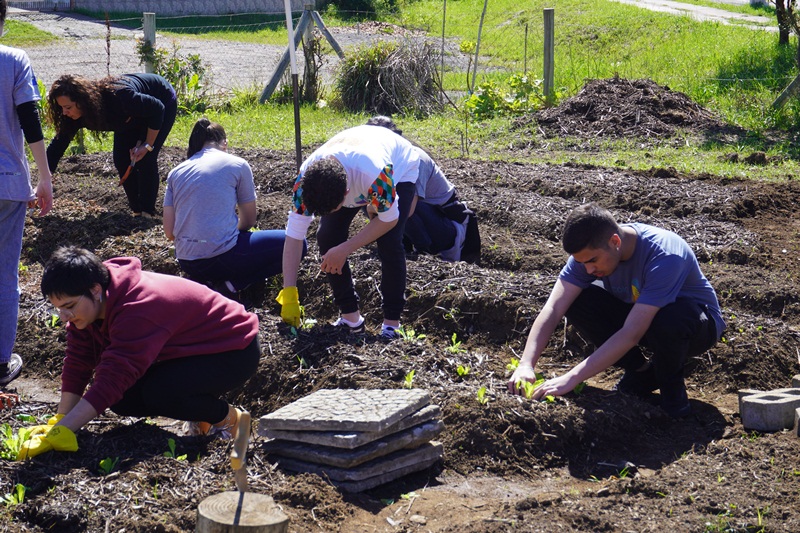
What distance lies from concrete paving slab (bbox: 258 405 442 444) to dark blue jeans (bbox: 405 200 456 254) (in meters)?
2.77

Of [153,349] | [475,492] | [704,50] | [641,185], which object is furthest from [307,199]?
[704,50]

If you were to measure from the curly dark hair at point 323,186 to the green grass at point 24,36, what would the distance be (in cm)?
1724

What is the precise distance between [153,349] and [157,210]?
453 cm

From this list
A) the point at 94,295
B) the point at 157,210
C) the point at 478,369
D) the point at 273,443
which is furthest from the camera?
the point at 157,210

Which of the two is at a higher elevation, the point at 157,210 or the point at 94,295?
the point at 94,295

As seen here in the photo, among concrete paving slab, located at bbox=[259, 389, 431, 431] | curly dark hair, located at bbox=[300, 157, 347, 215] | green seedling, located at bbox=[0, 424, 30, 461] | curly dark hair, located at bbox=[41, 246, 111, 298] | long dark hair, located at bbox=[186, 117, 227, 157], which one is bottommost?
green seedling, located at bbox=[0, 424, 30, 461]

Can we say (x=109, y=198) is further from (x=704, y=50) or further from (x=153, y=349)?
(x=704, y=50)

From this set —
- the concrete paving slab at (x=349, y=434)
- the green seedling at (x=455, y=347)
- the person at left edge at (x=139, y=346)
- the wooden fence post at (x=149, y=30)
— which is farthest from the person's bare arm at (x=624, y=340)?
the wooden fence post at (x=149, y=30)

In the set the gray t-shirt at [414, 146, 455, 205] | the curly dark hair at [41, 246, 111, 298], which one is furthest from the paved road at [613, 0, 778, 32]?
the curly dark hair at [41, 246, 111, 298]

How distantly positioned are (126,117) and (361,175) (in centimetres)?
339

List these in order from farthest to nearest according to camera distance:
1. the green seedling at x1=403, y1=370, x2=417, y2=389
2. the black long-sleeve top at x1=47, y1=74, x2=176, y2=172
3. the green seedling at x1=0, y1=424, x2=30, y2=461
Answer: the black long-sleeve top at x1=47, y1=74, x2=176, y2=172
the green seedling at x1=403, y1=370, x2=417, y2=389
the green seedling at x1=0, y1=424, x2=30, y2=461

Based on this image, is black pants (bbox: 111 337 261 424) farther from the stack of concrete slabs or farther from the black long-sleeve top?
the black long-sleeve top

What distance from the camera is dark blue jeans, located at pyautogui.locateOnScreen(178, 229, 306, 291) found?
5.48 metres

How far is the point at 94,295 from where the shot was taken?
3.47 metres
